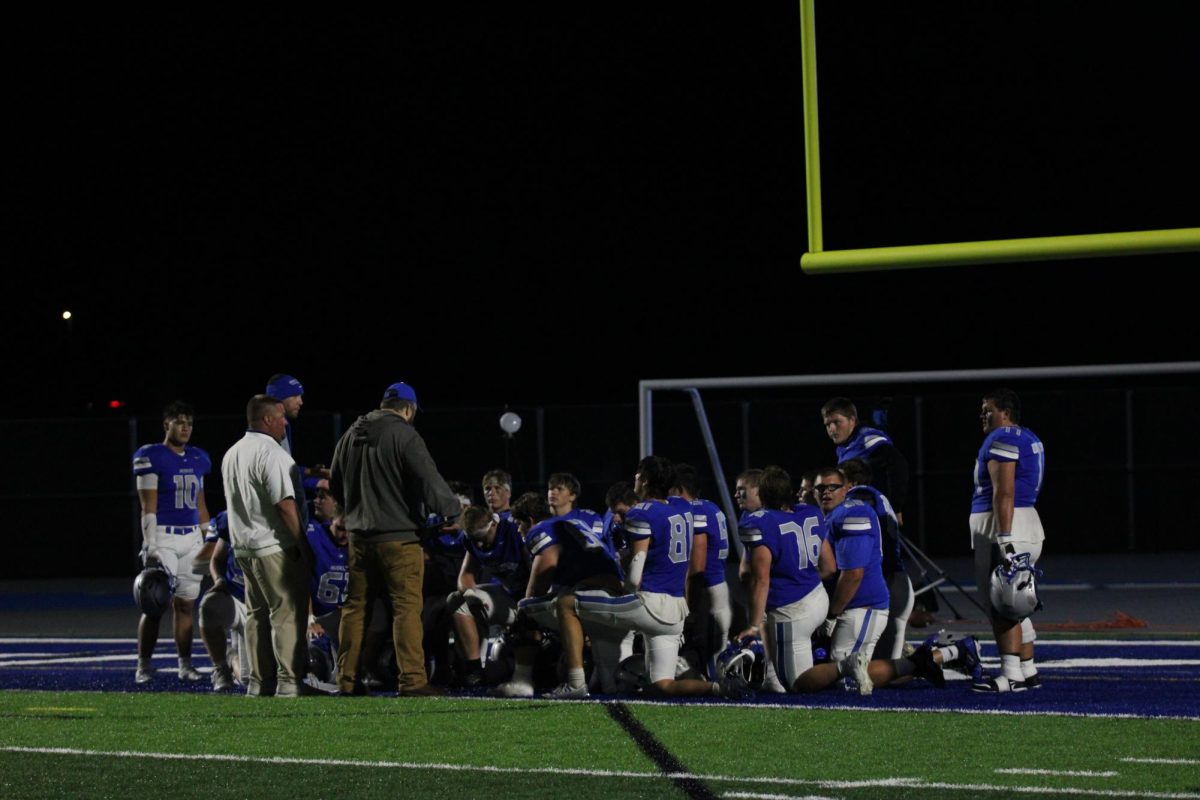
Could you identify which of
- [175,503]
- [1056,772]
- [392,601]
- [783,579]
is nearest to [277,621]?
[392,601]

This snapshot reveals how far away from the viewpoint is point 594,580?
29.9ft

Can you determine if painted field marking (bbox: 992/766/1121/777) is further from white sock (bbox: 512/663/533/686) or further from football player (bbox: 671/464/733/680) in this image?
white sock (bbox: 512/663/533/686)

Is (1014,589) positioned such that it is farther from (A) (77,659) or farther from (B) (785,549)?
(A) (77,659)

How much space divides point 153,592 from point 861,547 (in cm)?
415

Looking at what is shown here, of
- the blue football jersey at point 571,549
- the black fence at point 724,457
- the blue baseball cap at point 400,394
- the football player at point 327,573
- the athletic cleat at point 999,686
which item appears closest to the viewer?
the athletic cleat at point 999,686

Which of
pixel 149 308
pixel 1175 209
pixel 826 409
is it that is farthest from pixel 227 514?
pixel 149 308

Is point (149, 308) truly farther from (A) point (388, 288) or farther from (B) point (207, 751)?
(B) point (207, 751)

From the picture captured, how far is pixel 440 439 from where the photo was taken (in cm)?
2119

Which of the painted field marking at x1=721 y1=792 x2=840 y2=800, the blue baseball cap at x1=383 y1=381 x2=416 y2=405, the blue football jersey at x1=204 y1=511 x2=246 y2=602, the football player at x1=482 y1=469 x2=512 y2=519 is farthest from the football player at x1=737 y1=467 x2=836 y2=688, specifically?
the painted field marking at x1=721 y1=792 x2=840 y2=800

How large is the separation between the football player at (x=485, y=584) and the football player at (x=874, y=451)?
6.59 feet

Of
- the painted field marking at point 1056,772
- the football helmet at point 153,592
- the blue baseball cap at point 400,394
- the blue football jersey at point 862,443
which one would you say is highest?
the blue baseball cap at point 400,394

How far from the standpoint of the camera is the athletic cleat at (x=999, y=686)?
876 cm

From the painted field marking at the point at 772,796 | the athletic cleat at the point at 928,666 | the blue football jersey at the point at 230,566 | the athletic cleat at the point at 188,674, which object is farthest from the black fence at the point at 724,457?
the painted field marking at the point at 772,796

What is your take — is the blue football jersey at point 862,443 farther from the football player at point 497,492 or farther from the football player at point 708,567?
the football player at point 497,492
